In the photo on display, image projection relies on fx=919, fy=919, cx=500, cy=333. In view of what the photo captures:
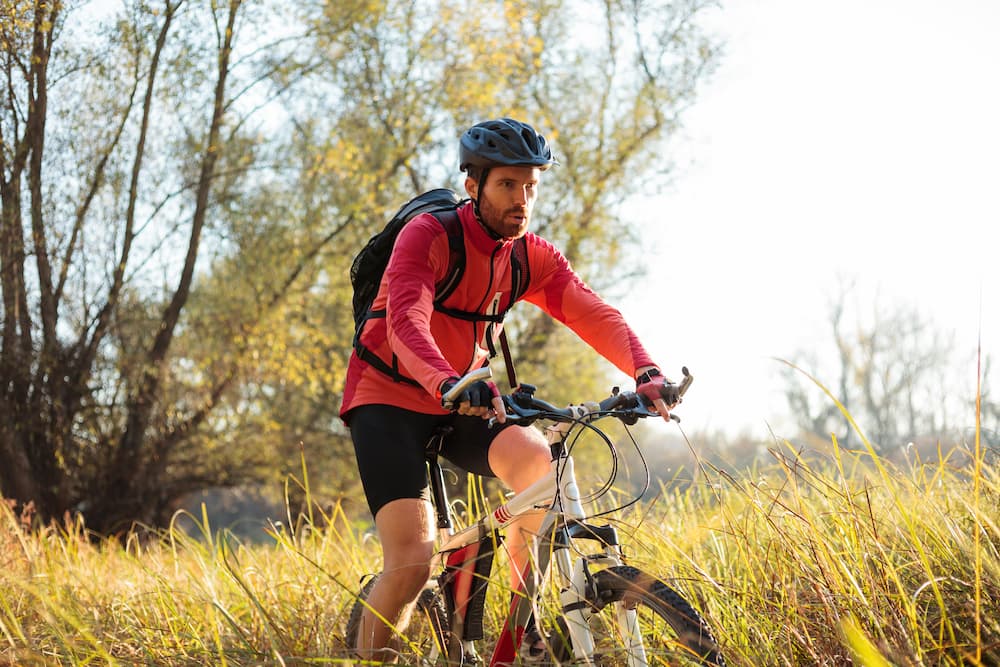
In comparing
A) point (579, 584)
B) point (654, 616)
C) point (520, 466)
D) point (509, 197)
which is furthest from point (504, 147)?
point (654, 616)

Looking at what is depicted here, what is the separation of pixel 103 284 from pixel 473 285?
31.2 ft

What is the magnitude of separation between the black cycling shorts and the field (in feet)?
1.16

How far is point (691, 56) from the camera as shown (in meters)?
16.8

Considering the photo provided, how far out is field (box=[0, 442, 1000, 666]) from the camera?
2.53 meters

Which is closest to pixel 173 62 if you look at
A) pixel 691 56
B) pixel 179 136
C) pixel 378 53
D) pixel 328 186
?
pixel 179 136

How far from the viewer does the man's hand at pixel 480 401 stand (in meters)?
2.46

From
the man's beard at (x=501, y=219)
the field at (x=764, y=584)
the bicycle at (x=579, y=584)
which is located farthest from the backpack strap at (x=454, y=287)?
the field at (x=764, y=584)

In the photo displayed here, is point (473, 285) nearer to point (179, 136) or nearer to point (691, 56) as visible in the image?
point (179, 136)

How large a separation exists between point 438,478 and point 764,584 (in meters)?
1.22

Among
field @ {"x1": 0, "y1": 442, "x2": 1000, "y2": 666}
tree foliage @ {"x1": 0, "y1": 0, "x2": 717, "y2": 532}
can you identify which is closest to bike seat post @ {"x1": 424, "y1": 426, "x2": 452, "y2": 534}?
field @ {"x1": 0, "y1": 442, "x2": 1000, "y2": 666}

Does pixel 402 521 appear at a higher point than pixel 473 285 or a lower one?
lower

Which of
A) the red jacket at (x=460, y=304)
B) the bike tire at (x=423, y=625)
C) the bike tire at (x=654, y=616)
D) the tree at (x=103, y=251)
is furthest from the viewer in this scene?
the tree at (x=103, y=251)

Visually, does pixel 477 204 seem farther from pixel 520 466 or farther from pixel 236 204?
pixel 236 204

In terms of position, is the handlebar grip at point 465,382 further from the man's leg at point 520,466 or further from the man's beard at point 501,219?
the man's beard at point 501,219
